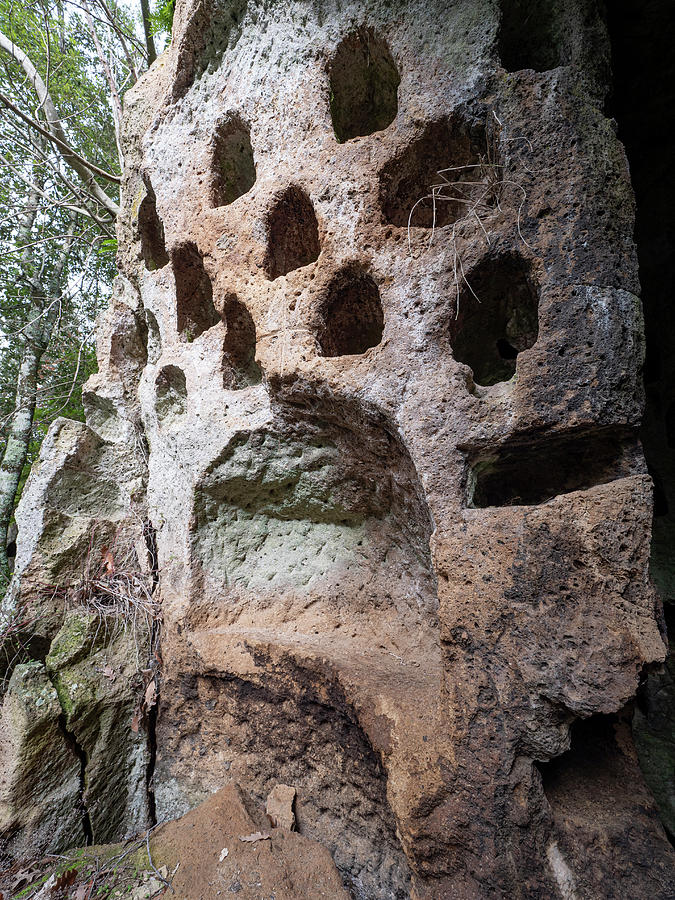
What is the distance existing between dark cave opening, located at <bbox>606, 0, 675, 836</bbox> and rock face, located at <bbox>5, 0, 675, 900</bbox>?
91 centimetres

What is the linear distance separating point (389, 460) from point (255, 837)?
1.61m

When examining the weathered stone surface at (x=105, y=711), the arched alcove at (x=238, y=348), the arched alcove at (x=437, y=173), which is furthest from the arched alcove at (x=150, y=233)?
the weathered stone surface at (x=105, y=711)

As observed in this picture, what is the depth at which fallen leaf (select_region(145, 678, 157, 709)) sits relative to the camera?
2387mm

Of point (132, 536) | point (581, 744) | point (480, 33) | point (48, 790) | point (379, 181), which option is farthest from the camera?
point (132, 536)

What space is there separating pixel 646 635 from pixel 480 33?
7.79 feet

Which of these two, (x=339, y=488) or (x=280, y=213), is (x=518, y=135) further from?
(x=339, y=488)

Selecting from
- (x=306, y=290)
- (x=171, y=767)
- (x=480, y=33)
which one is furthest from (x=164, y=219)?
(x=171, y=767)

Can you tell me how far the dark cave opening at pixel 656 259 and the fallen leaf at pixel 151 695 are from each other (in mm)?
2668

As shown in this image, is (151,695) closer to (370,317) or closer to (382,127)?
(370,317)

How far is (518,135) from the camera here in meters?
1.65

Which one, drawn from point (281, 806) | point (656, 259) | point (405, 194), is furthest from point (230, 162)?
point (281, 806)

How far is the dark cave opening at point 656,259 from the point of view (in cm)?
237

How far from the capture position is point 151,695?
2.40 metres

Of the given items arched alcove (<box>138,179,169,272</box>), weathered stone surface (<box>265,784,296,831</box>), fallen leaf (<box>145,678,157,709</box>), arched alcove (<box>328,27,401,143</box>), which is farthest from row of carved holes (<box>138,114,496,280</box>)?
weathered stone surface (<box>265,784,296,831</box>)
